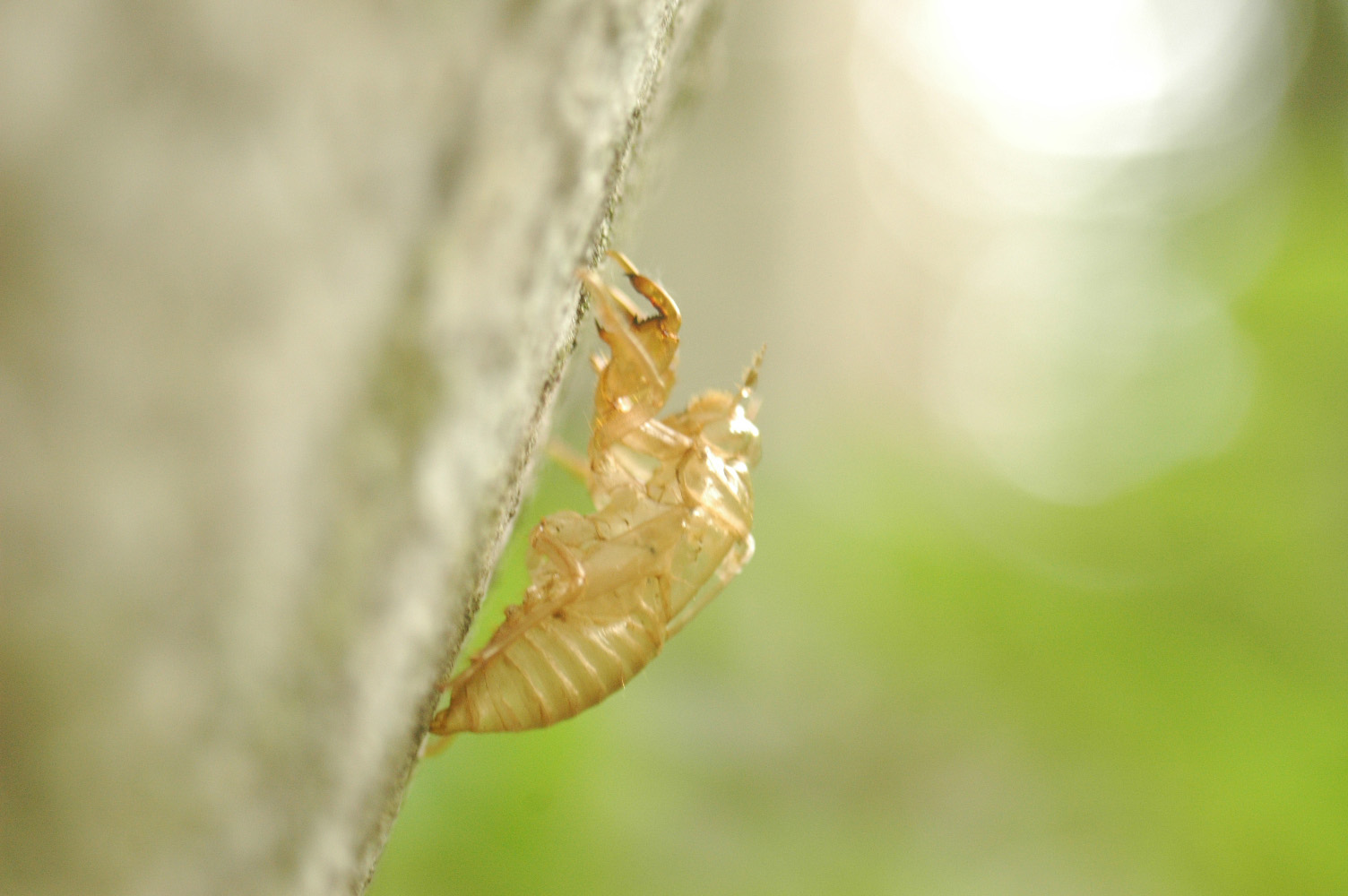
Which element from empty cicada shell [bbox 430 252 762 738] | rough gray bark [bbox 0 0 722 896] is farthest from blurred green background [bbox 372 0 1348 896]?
rough gray bark [bbox 0 0 722 896]

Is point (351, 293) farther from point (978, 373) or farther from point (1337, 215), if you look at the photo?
point (978, 373)

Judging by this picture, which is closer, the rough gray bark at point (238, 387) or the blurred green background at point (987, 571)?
the rough gray bark at point (238, 387)

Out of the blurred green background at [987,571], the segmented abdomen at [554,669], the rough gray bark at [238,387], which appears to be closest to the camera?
the rough gray bark at [238,387]

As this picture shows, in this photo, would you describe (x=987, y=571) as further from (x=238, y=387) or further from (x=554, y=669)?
(x=238, y=387)

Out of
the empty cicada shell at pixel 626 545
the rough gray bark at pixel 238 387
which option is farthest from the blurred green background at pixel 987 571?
the rough gray bark at pixel 238 387

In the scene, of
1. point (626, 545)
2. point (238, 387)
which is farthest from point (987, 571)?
point (238, 387)

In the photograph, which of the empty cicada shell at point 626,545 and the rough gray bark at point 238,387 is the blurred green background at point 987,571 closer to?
the empty cicada shell at point 626,545

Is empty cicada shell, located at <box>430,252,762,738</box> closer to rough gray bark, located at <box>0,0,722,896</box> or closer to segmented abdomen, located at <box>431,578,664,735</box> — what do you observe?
segmented abdomen, located at <box>431,578,664,735</box>
